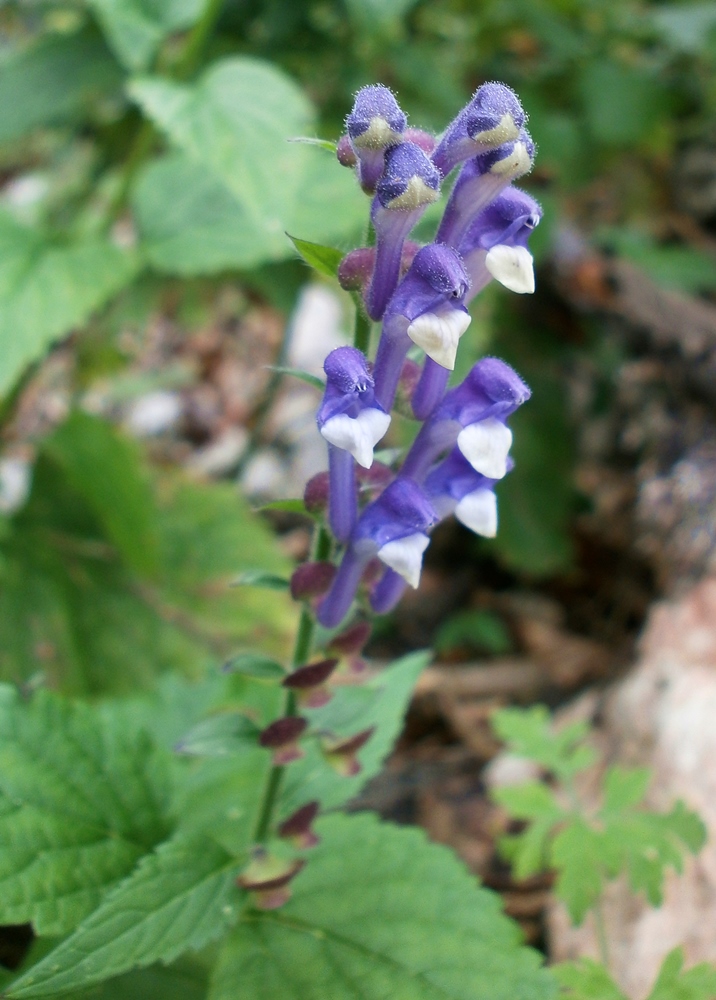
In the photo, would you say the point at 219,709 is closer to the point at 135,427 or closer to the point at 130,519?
the point at 130,519

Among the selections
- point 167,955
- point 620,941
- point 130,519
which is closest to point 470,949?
point 167,955

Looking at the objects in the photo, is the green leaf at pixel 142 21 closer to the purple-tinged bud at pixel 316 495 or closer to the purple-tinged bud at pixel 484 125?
the purple-tinged bud at pixel 484 125

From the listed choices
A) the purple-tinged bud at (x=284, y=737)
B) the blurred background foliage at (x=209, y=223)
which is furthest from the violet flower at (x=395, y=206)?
the blurred background foliage at (x=209, y=223)

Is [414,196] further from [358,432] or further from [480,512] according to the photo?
[480,512]

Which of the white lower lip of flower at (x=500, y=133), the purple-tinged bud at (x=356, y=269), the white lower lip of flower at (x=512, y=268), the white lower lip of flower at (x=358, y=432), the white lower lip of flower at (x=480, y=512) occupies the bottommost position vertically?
the white lower lip of flower at (x=480, y=512)

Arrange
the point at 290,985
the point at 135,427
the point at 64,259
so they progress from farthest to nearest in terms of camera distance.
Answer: the point at 135,427 → the point at 64,259 → the point at 290,985

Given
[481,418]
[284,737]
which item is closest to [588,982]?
[284,737]

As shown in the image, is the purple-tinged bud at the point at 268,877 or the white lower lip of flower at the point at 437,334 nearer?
the white lower lip of flower at the point at 437,334
